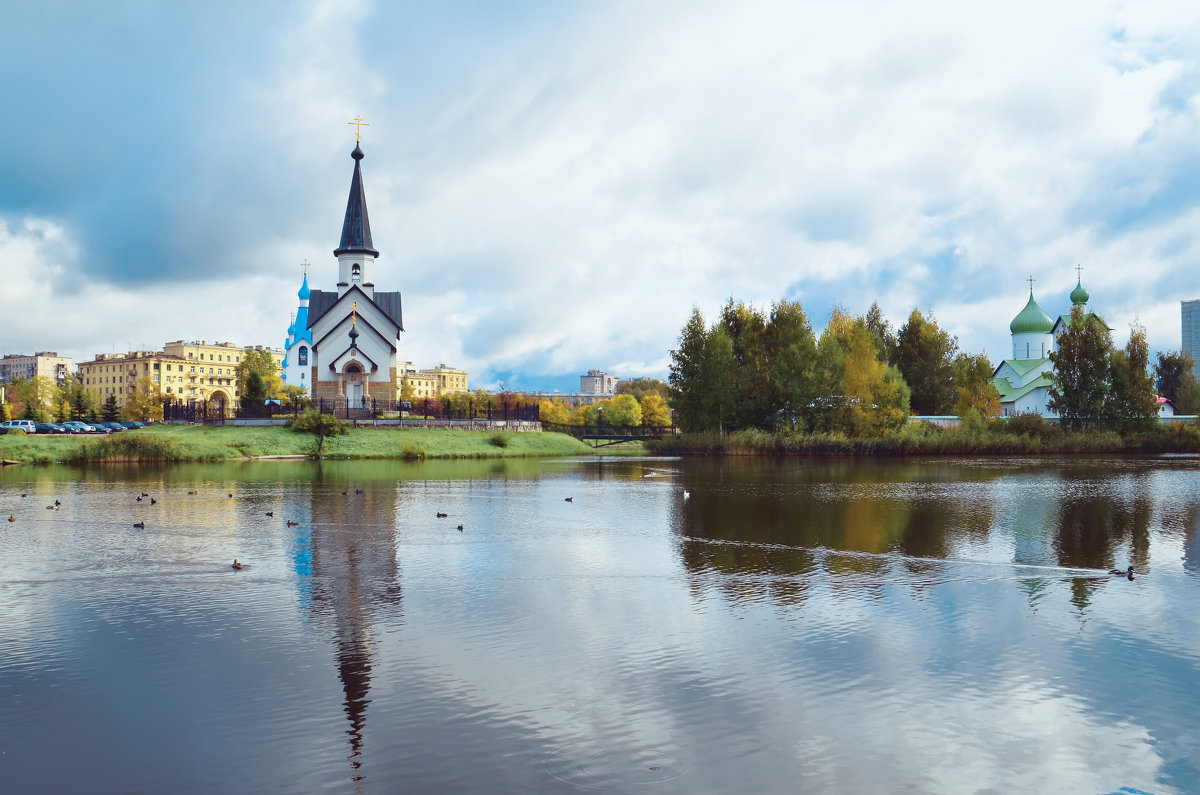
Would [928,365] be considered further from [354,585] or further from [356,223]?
[354,585]

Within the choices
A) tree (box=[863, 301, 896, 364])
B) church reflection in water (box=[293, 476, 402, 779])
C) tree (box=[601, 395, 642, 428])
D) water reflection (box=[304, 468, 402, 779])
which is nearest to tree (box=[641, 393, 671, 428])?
tree (box=[601, 395, 642, 428])

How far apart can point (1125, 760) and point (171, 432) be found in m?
58.6

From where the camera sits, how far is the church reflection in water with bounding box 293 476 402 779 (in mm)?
10070

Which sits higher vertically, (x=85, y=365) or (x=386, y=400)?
(x=85, y=365)

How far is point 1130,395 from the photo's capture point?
67250mm

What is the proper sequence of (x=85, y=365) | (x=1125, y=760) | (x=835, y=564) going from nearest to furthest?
(x=1125, y=760), (x=835, y=564), (x=85, y=365)

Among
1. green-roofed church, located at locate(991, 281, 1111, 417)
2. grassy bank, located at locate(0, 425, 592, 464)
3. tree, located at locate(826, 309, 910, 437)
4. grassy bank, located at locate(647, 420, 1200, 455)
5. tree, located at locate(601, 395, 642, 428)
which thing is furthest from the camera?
tree, located at locate(601, 395, 642, 428)

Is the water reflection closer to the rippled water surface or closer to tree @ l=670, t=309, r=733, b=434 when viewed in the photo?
the rippled water surface

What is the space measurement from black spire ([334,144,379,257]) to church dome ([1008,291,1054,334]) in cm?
6829

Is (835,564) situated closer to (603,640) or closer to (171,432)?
(603,640)

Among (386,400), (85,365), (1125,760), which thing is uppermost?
(85,365)

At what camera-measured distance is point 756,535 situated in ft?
70.4

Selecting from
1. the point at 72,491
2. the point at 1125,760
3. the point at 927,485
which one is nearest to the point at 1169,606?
the point at 1125,760

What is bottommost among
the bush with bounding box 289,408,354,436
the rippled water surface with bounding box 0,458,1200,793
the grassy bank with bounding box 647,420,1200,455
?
the rippled water surface with bounding box 0,458,1200,793
